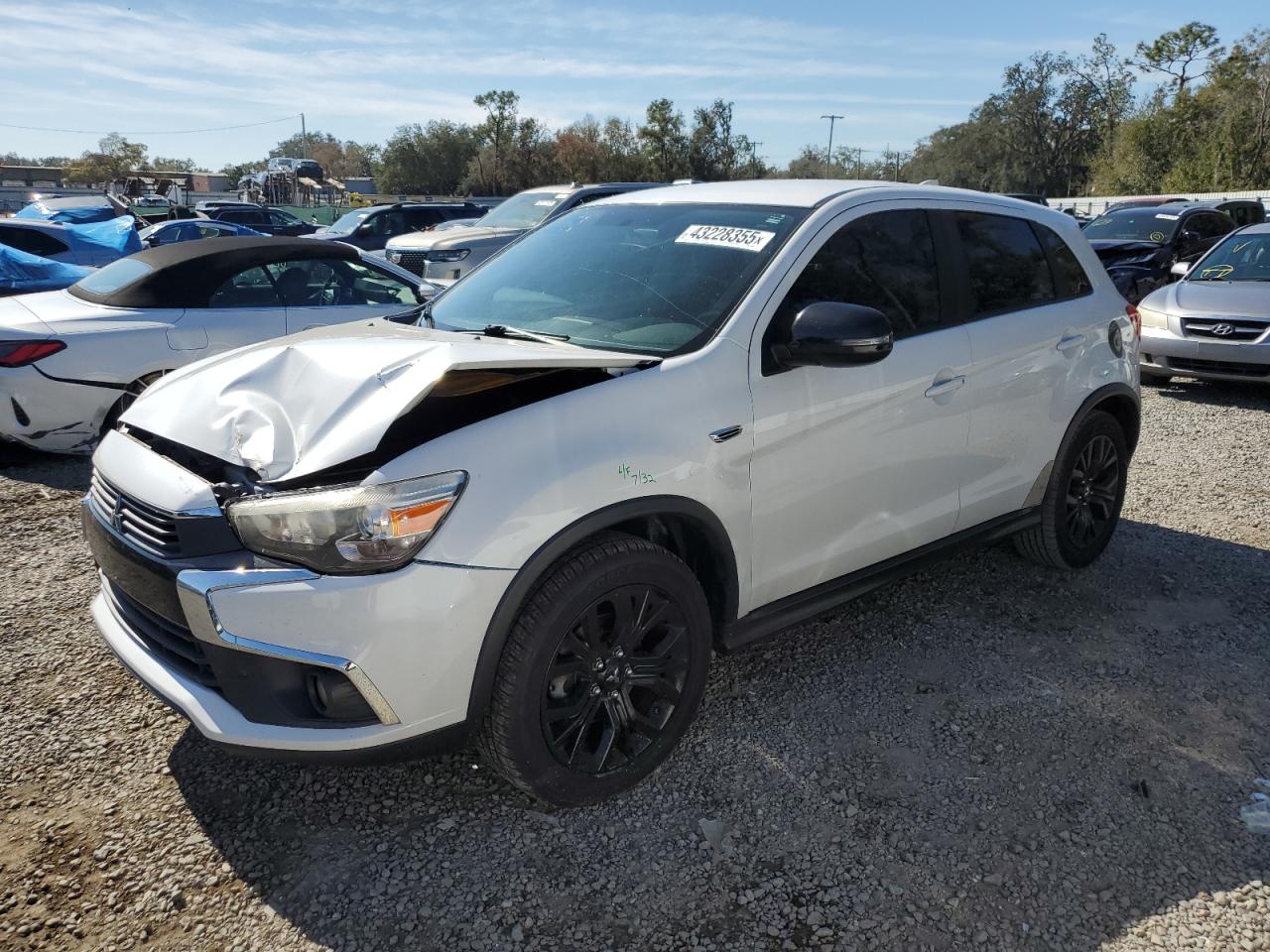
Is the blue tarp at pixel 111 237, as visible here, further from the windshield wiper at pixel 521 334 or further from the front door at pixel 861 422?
the front door at pixel 861 422

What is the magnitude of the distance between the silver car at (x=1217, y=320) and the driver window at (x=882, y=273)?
19.8ft

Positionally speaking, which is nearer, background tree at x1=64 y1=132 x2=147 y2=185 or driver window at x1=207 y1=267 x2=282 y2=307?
driver window at x1=207 y1=267 x2=282 y2=307

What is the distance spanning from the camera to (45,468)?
20.8 feet

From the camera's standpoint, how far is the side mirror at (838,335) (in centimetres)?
289

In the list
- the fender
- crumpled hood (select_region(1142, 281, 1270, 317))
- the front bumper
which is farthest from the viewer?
crumpled hood (select_region(1142, 281, 1270, 317))

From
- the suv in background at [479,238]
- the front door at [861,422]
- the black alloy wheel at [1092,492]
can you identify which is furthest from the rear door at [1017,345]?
the suv in background at [479,238]

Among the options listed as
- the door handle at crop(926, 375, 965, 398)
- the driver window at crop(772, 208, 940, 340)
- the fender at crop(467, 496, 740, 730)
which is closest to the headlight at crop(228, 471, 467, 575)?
the fender at crop(467, 496, 740, 730)

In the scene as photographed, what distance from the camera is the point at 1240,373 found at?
8.20 metres

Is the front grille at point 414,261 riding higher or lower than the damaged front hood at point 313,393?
lower

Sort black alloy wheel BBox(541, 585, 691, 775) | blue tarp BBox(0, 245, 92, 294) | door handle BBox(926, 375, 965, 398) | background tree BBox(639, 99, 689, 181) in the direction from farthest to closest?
1. background tree BBox(639, 99, 689, 181)
2. blue tarp BBox(0, 245, 92, 294)
3. door handle BBox(926, 375, 965, 398)
4. black alloy wheel BBox(541, 585, 691, 775)

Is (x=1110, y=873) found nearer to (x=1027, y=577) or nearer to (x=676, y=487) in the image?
(x=676, y=487)

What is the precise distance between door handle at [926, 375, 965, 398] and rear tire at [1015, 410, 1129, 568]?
94cm

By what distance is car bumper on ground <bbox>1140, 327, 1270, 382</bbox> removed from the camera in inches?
318

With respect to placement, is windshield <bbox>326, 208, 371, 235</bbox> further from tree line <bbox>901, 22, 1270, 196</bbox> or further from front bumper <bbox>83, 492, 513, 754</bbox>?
tree line <bbox>901, 22, 1270, 196</bbox>
